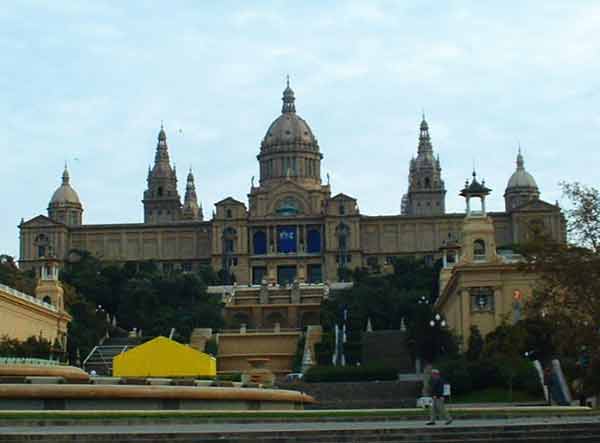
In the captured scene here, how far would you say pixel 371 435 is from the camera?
1055 inches

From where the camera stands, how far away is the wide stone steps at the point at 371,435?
26.0 meters

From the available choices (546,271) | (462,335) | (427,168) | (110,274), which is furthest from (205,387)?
(427,168)

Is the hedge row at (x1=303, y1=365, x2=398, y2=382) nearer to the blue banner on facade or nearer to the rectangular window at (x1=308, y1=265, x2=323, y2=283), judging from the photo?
the rectangular window at (x1=308, y1=265, x2=323, y2=283)

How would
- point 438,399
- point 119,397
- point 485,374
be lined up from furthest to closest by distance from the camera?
1. point 485,374
2. point 119,397
3. point 438,399

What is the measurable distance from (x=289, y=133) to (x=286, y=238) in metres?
24.3

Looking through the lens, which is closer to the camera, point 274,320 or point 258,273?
point 274,320

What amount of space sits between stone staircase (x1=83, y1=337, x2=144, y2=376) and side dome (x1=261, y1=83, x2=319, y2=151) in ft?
273

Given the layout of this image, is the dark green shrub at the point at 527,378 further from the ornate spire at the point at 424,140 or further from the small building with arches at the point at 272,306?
the ornate spire at the point at 424,140

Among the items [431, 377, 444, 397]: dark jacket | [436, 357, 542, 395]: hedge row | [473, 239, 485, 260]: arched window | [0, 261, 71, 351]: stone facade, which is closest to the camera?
Answer: [431, 377, 444, 397]: dark jacket

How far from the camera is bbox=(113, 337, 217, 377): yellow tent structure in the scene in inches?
1759

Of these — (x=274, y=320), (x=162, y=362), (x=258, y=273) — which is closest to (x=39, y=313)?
(x=162, y=362)

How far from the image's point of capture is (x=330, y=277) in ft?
489

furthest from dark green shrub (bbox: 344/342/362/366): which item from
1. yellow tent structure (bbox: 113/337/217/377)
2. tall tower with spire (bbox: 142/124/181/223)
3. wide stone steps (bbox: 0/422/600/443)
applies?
tall tower with spire (bbox: 142/124/181/223)

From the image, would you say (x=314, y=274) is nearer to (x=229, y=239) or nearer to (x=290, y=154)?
(x=229, y=239)
